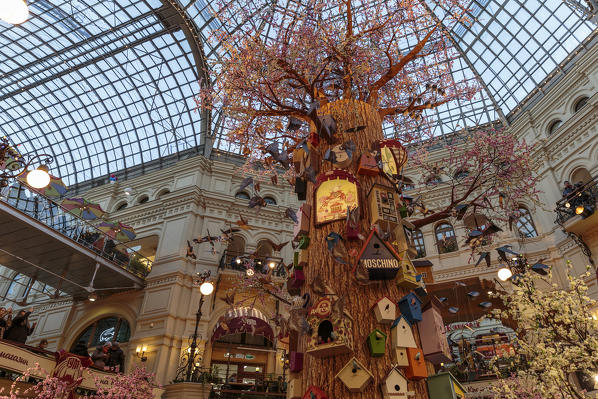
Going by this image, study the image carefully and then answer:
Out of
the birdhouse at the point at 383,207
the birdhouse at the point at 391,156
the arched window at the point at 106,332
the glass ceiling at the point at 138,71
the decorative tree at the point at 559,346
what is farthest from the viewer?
the glass ceiling at the point at 138,71

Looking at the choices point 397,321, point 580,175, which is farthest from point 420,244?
point 397,321

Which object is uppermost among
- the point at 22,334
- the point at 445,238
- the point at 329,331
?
the point at 445,238

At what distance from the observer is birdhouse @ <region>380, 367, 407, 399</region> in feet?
10.2

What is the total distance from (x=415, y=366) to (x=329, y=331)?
81 centimetres

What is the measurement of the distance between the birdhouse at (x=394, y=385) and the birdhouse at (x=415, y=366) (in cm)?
13

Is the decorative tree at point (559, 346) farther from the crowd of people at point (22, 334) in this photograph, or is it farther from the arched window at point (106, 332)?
the arched window at point (106, 332)

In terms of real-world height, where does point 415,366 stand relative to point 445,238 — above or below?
below

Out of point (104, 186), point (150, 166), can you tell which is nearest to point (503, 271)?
point (150, 166)

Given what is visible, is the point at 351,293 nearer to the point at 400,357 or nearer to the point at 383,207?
the point at 400,357

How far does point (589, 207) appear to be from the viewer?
12.4 metres

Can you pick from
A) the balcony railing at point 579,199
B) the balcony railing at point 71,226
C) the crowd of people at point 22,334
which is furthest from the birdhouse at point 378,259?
the balcony railing at point 71,226

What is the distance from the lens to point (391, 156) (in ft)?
16.2

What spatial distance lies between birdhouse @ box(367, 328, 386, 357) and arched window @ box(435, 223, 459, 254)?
14.3 meters

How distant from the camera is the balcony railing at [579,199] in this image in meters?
12.6
